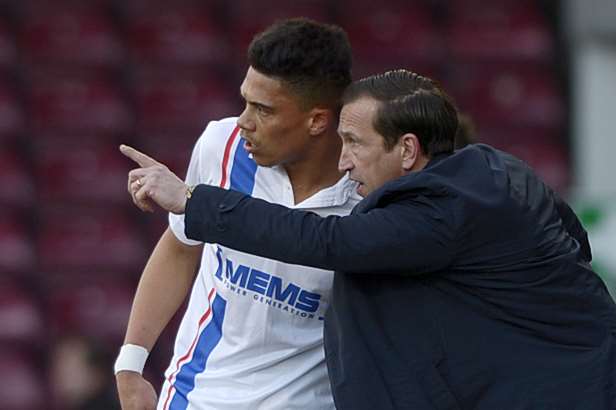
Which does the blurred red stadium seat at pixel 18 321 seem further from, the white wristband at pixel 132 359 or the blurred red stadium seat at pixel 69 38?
the white wristband at pixel 132 359

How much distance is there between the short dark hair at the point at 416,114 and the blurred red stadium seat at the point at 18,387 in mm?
4499

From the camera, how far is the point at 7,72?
786 cm

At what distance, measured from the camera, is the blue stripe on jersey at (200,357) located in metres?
3.25

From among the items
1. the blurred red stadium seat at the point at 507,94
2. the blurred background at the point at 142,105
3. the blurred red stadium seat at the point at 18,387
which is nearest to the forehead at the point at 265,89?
the blurred background at the point at 142,105

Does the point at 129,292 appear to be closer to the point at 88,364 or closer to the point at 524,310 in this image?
the point at 88,364

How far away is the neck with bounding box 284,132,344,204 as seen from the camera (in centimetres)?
318

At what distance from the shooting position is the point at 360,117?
2889 mm

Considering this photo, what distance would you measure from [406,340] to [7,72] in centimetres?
542

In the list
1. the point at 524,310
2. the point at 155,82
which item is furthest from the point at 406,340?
the point at 155,82

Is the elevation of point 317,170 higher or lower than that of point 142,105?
higher

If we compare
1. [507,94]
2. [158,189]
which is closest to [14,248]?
[507,94]

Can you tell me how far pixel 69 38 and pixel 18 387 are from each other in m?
1.95

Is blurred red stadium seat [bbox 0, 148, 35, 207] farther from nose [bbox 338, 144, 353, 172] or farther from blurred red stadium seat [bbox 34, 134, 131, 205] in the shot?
nose [bbox 338, 144, 353, 172]

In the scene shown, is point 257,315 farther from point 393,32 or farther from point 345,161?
point 393,32
